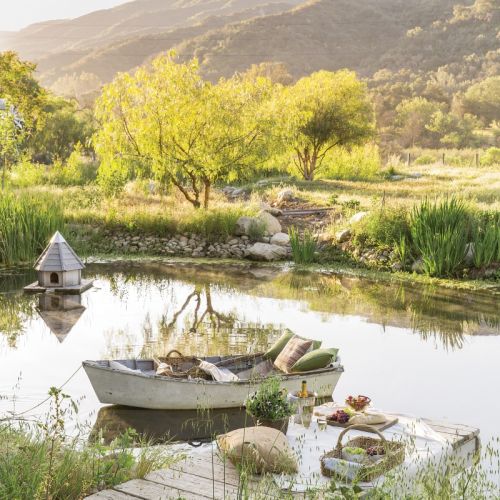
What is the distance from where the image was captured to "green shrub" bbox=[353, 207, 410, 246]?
1892 cm

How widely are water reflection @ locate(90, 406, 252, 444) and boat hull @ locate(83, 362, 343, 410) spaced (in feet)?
0.28

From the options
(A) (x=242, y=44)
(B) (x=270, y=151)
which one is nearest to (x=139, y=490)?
(B) (x=270, y=151)

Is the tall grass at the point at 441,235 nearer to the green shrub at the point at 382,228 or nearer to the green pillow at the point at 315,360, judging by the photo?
the green shrub at the point at 382,228

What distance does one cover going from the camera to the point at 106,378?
28.6ft

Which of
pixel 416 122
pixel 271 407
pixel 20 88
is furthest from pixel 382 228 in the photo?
pixel 416 122

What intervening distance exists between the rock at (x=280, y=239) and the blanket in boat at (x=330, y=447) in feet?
40.4

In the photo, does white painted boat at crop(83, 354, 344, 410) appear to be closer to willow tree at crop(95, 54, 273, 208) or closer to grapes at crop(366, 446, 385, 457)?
grapes at crop(366, 446, 385, 457)

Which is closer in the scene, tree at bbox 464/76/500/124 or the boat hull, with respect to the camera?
the boat hull

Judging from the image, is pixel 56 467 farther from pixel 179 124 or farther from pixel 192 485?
pixel 179 124

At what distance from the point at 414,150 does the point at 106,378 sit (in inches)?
1871

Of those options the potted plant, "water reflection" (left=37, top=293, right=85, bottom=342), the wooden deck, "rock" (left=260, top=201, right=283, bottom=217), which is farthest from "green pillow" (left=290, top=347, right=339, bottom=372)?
"rock" (left=260, top=201, right=283, bottom=217)

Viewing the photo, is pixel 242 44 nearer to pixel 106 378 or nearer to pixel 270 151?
pixel 270 151

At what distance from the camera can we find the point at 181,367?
942cm

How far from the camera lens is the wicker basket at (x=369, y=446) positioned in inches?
250
